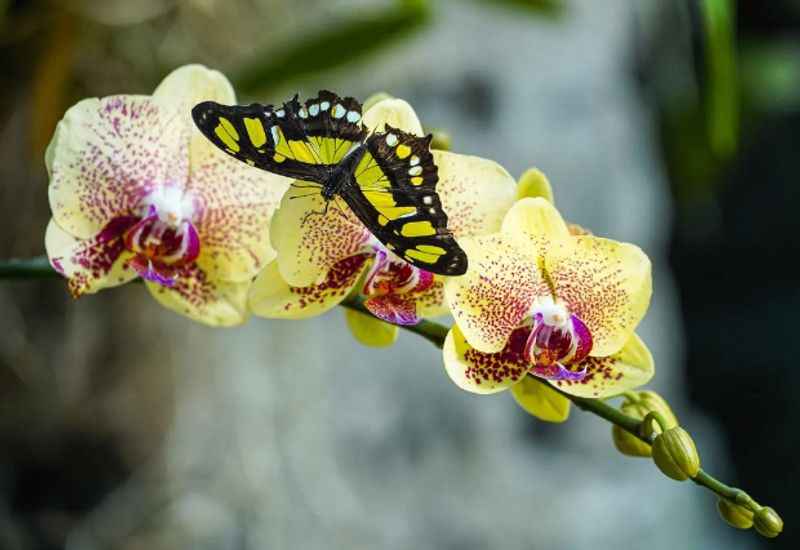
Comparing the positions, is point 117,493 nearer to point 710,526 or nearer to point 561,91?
point 561,91

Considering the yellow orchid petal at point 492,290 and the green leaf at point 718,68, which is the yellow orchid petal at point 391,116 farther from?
the green leaf at point 718,68

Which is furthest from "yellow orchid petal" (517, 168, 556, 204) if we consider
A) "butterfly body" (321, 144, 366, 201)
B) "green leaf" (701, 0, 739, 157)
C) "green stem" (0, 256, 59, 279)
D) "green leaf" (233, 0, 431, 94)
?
"green leaf" (233, 0, 431, 94)

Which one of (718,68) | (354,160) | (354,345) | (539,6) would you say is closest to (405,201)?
(354,160)

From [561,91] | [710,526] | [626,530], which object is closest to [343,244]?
[561,91]

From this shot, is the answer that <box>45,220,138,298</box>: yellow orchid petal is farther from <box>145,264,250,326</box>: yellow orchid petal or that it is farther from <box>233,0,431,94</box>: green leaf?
<box>233,0,431,94</box>: green leaf

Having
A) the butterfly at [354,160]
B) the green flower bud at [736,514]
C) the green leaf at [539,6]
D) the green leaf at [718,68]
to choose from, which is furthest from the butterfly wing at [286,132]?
the green leaf at [539,6]

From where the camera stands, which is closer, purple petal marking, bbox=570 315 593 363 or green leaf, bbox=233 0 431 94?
purple petal marking, bbox=570 315 593 363

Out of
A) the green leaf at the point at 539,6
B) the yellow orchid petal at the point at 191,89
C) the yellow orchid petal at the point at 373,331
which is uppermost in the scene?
the yellow orchid petal at the point at 191,89
